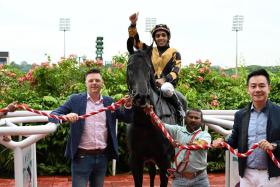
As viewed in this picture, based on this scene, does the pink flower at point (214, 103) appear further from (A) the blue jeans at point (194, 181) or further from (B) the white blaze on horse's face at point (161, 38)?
(A) the blue jeans at point (194, 181)

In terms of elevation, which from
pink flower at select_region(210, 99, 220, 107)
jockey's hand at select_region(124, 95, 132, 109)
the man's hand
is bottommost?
the man's hand

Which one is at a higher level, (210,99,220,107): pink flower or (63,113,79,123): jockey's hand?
(63,113,79,123): jockey's hand

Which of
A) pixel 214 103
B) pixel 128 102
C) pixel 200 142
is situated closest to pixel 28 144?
pixel 128 102

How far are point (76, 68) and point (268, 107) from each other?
268 inches

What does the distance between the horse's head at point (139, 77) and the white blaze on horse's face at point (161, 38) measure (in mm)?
846

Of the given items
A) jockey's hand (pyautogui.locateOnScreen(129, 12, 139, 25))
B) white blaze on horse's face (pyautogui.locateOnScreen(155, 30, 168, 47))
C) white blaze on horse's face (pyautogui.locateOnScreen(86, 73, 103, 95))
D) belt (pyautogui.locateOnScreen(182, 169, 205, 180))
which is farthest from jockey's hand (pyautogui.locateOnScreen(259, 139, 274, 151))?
white blaze on horse's face (pyautogui.locateOnScreen(155, 30, 168, 47))

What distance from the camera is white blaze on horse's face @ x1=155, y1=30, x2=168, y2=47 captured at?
16.3ft

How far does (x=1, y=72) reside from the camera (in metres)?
11.0

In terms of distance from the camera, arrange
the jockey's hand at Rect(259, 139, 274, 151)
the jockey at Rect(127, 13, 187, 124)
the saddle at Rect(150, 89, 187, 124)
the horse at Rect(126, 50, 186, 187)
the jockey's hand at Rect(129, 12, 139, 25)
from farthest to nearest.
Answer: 1. the jockey at Rect(127, 13, 187, 124)
2. the jockey's hand at Rect(129, 12, 139, 25)
3. the saddle at Rect(150, 89, 187, 124)
4. the horse at Rect(126, 50, 186, 187)
5. the jockey's hand at Rect(259, 139, 274, 151)

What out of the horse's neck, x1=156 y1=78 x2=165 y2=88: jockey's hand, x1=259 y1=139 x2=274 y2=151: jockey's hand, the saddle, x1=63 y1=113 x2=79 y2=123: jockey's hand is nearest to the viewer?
x1=259 y1=139 x2=274 y2=151: jockey's hand

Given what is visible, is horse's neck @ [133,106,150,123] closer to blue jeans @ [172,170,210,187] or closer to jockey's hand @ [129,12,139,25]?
blue jeans @ [172,170,210,187]

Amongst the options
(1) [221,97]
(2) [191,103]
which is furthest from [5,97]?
(1) [221,97]

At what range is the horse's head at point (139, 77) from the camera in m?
3.83

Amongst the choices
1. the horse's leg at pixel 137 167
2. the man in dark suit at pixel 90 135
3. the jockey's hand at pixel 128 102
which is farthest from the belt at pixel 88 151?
the horse's leg at pixel 137 167
